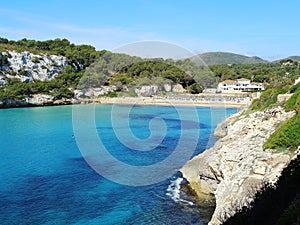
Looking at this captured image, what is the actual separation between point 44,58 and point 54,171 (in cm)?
6728

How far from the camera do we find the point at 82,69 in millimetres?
87000

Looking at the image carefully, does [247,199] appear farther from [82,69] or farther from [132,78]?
[82,69]

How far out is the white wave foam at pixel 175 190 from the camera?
14603 millimetres

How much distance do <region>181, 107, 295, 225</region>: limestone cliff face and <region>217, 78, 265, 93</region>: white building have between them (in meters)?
61.7

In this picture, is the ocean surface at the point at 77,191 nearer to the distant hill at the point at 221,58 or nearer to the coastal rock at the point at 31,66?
the coastal rock at the point at 31,66

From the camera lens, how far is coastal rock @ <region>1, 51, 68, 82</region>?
243ft

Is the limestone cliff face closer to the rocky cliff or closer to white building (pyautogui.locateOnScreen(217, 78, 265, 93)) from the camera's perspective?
white building (pyautogui.locateOnScreen(217, 78, 265, 93))

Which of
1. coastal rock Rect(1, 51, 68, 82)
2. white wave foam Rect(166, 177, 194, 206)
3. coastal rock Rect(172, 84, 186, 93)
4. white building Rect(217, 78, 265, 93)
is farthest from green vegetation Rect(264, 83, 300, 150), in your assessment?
coastal rock Rect(1, 51, 68, 82)

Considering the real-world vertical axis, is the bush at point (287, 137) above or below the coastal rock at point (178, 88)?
below

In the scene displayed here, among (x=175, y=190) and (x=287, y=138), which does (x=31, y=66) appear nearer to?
(x=175, y=190)

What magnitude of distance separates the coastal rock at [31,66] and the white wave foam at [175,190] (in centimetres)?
6431

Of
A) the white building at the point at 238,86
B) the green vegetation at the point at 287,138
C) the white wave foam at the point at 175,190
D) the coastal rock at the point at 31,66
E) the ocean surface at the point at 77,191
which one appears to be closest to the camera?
the green vegetation at the point at 287,138

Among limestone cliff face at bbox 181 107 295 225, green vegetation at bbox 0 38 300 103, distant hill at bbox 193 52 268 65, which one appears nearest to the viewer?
limestone cliff face at bbox 181 107 295 225

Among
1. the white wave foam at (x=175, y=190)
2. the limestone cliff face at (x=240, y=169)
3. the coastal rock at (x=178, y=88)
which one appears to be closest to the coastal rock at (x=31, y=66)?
the coastal rock at (x=178, y=88)
